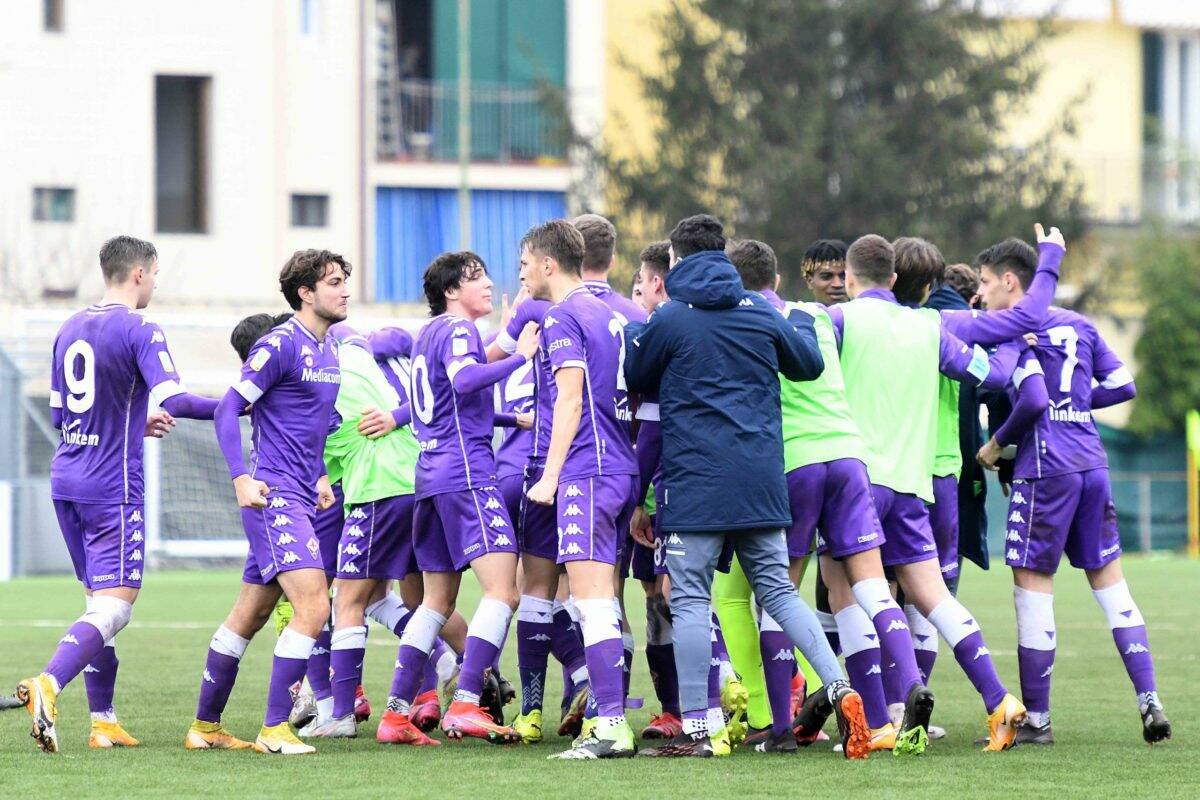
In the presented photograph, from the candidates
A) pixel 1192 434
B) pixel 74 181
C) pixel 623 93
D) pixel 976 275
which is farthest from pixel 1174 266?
pixel 976 275

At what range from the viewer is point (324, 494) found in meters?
9.23

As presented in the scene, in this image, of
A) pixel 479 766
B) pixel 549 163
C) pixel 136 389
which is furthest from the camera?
pixel 549 163

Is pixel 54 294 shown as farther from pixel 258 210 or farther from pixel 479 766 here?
pixel 479 766

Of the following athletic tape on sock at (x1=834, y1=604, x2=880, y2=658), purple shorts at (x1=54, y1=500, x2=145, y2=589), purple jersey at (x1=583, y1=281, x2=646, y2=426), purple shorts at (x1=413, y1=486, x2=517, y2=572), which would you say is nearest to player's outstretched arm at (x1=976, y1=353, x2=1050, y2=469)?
athletic tape on sock at (x1=834, y1=604, x2=880, y2=658)

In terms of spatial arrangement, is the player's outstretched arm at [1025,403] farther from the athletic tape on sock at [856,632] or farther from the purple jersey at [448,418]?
the purple jersey at [448,418]

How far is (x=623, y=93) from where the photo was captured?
3919 cm

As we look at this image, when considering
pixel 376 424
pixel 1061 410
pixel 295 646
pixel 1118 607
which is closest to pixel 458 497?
pixel 376 424

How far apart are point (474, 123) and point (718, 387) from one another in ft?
97.5

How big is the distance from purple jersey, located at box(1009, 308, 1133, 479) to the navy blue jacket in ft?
4.63

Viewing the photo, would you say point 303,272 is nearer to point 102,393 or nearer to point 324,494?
point 102,393

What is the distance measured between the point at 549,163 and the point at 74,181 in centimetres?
934

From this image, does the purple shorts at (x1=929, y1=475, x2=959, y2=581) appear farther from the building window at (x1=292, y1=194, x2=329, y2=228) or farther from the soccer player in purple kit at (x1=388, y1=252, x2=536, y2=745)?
the building window at (x1=292, y1=194, x2=329, y2=228)

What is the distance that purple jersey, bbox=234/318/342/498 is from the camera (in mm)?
8452

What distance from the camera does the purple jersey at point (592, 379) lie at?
8391 millimetres
